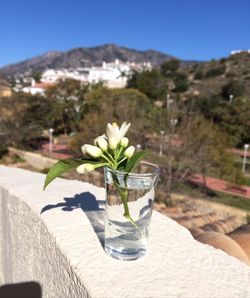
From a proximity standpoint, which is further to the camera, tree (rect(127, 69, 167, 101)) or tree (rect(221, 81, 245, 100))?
tree (rect(127, 69, 167, 101))

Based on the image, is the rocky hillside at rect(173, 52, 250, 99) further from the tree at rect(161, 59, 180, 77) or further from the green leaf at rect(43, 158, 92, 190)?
the green leaf at rect(43, 158, 92, 190)

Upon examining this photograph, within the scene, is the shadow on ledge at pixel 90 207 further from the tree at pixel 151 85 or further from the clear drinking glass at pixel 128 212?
the tree at pixel 151 85

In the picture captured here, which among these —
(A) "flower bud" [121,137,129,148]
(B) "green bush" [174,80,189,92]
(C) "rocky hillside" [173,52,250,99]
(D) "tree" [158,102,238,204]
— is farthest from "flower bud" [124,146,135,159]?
(B) "green bush" [174,80,189,92]

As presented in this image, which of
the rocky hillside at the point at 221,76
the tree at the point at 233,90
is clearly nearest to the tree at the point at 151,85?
the rocky hillside at the point at 221,76

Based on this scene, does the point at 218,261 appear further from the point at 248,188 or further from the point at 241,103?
the point at 241,103

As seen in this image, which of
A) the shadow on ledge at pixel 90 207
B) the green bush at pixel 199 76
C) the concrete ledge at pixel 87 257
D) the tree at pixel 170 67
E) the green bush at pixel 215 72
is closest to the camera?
the concrete ledge at pixel 87 257

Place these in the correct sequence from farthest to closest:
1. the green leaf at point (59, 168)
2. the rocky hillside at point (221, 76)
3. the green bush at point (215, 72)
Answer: the green bush at point (215, 72) < the rocky hillside at point (221, 76) < the green leaf at point (59, 168)

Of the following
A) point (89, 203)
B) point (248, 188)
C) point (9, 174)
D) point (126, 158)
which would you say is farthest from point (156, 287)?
point (248, 188)
